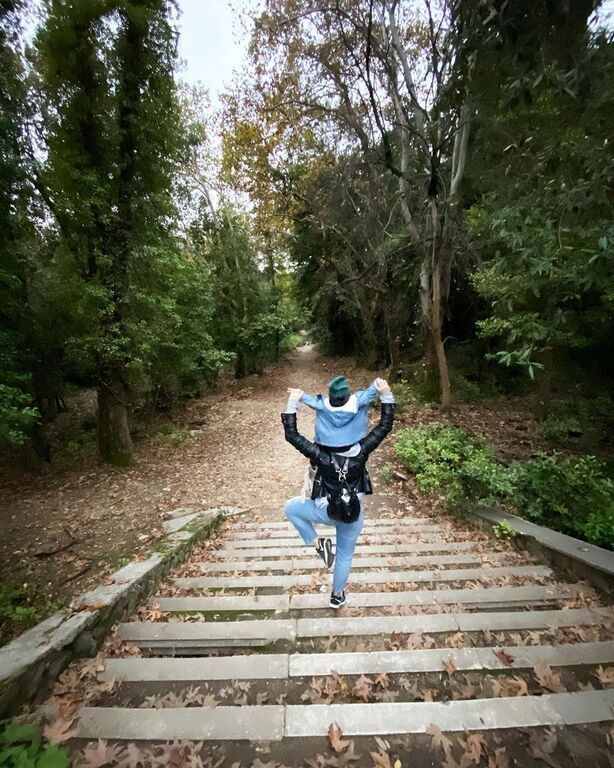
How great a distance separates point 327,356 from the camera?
2664cm

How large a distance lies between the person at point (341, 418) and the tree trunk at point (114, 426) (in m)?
7.68

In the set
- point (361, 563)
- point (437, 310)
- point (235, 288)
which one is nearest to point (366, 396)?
point (361, 563)

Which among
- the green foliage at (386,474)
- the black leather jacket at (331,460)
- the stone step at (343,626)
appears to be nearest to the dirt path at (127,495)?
the green foliage at (386,474)

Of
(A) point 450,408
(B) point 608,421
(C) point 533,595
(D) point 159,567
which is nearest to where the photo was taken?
(C) point 533,595

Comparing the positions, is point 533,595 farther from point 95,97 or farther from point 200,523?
point 95,97

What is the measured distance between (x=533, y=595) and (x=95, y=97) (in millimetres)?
11045

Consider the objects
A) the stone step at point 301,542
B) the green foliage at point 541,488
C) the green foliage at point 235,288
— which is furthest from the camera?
the green foliage at point 235,288

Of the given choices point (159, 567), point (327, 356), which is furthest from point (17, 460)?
point (327, 356)

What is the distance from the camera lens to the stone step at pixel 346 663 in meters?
2.29

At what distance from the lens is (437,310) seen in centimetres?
950

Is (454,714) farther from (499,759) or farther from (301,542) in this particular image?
(301,542)

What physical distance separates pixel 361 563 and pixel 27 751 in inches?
122

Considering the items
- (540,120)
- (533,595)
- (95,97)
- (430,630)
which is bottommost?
(533,595)

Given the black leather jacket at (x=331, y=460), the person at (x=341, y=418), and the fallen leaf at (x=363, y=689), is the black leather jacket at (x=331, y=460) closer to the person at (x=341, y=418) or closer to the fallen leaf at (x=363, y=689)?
the person at (x=341, y=418)
